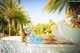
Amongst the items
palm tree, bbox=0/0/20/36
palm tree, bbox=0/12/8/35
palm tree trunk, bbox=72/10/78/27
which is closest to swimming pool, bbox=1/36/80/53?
palm tree trunk, bbox=72/10/78/27

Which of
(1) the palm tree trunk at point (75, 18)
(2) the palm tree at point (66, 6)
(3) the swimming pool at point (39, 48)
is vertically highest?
(2) the palm tree at point (66, 6)

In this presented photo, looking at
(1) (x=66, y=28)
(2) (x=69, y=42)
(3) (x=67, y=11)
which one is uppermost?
(3) (x=67, y=11)

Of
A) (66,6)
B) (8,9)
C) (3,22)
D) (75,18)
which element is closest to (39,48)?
(75,18)

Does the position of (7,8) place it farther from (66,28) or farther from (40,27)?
(66,28)

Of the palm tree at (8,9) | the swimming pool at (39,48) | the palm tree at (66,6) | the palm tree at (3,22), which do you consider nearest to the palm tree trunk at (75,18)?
the palm tree at (66,6)

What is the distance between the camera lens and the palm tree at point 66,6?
6.39 meters

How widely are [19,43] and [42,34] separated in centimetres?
97

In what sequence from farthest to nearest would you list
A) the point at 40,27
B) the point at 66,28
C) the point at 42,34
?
1. the point at 40,27
2. the point at 42,34
3. the point at 66,28

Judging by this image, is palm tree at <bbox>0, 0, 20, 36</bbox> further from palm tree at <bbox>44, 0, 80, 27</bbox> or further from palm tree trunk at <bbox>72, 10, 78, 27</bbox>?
palm tree trunk at <bbox>72, 10, 78, 27</bbox>

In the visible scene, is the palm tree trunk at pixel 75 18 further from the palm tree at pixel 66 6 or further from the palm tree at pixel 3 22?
the palm tree at pixel 3 22

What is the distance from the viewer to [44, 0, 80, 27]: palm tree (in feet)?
21.0

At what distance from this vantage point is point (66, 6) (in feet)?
21.5

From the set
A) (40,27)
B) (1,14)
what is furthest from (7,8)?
(40,27)

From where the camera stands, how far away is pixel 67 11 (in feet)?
21.8
